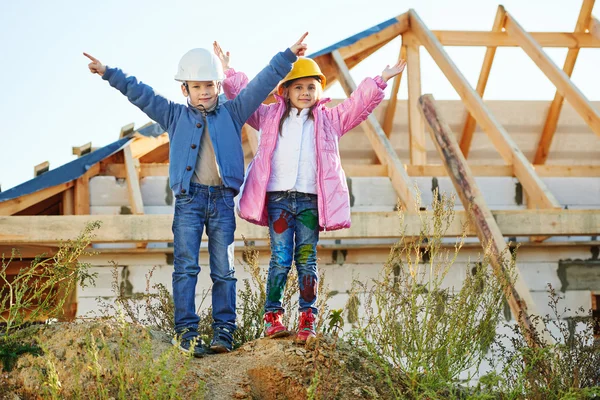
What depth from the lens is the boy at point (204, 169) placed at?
3.92 metres

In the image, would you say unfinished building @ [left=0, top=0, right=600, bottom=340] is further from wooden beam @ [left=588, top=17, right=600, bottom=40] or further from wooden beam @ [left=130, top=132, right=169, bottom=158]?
wooden beam @ [left=588, top=17, right=600, bottom=40]

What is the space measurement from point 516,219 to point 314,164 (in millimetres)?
3543

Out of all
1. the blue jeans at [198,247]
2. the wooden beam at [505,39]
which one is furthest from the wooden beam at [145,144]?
the blue jeans at [198,247]

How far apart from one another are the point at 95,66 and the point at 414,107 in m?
6.33

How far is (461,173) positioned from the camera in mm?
7266

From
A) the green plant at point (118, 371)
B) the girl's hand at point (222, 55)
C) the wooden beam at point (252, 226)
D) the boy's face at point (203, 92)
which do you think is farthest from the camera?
the wooden beam at point (252, 226)

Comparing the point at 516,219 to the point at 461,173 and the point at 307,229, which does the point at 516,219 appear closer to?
the point at 461,173

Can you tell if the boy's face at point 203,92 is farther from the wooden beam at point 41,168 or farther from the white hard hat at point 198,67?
the wooden beam at point 41,168

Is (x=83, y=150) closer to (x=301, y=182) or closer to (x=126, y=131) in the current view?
(x=126, y=131)

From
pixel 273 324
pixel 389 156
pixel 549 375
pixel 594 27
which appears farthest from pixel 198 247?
pixel 594 27

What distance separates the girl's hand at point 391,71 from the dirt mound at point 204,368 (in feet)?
4.18

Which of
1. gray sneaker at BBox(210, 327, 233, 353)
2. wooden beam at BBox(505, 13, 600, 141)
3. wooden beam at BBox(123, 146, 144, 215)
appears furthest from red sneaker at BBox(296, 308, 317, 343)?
wooden beam at BBox(505, 13, 600, 141)

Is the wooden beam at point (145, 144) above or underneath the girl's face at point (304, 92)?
above

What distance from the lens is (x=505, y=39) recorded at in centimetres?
1172
